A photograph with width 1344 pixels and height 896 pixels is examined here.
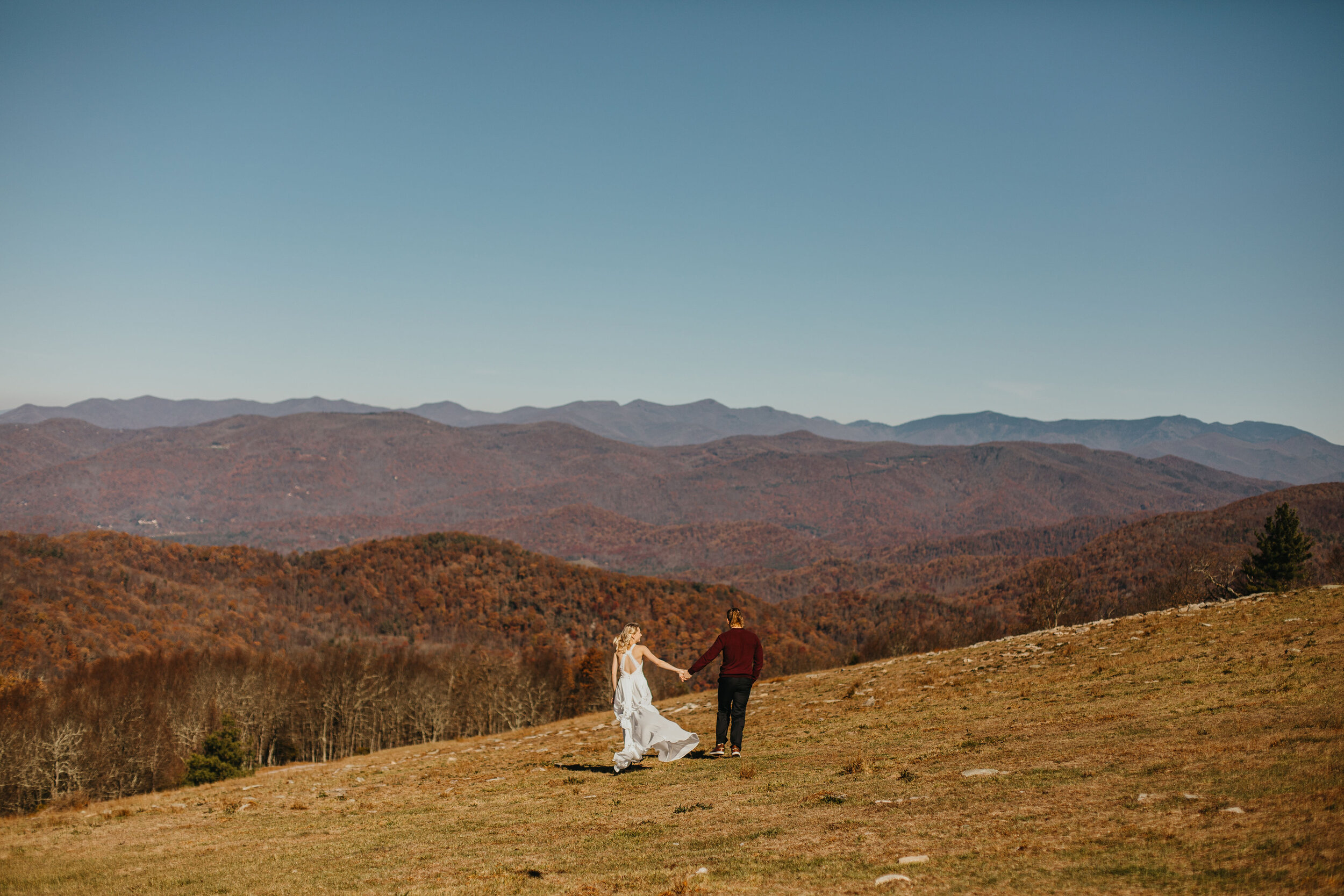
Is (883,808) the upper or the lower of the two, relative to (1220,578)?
upper

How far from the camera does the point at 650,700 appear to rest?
1745 cm

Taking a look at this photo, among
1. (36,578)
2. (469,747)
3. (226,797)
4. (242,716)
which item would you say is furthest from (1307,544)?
(36,578)

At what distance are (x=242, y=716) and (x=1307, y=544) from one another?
285 feet

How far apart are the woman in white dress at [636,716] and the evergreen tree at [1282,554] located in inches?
2065

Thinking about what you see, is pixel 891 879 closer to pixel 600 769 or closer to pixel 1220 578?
pixel 600 769

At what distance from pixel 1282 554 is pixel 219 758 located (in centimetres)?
7121

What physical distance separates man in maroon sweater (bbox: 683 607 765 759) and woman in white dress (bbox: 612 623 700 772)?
3.06 ft

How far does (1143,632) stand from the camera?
2795 centimetres

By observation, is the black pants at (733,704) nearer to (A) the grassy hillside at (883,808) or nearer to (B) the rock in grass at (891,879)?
(A) the grassy hillside at (883,808)

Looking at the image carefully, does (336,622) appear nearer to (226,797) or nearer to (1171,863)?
(226,797)

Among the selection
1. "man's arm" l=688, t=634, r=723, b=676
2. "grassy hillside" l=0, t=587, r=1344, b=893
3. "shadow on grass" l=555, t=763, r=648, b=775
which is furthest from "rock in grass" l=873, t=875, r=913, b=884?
"shadow on grass" l=555, t=763, r=648, b=775

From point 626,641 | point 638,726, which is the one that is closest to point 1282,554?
point 638,726

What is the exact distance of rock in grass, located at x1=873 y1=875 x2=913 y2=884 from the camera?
8.36 meters

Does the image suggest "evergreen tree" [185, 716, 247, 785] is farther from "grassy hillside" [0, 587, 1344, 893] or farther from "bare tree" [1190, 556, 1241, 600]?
"bare tree" [1190, 556, 1241, 600]
